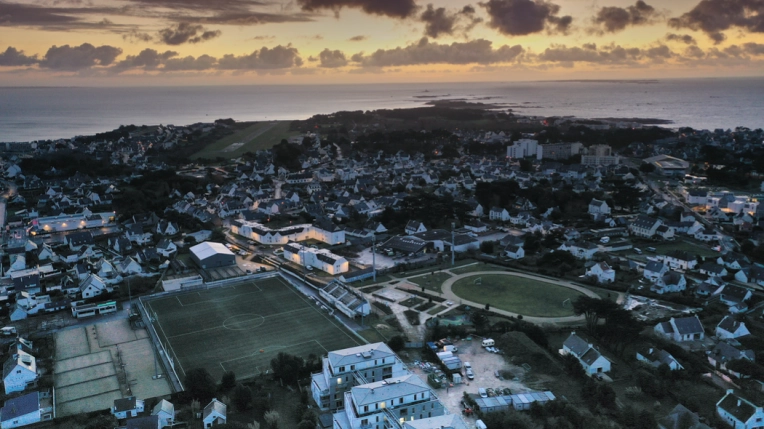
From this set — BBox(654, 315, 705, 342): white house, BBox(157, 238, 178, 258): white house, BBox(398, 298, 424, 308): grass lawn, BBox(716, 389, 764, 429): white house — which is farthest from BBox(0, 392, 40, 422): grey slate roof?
BBox(654, 315, 705, 342): white house

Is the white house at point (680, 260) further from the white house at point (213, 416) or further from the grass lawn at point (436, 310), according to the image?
the white house at point (213, 416)

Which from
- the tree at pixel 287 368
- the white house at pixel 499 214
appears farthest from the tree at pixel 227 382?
the white house at pixel 499 214

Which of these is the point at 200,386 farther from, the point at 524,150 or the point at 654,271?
the point at 524,150

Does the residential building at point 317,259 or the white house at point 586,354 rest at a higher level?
the white house at point 586,354

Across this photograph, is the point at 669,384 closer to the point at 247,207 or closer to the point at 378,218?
the point at 378,218

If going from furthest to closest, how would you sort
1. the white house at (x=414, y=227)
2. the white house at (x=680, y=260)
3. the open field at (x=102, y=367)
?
1. the white house at (x=414, y=227)
2. the white house at (x=680, y=260)
3. the open field at (x=102, y=367)

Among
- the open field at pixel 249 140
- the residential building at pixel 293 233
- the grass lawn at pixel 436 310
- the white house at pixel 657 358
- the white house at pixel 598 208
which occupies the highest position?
the white house at pixel 657 358

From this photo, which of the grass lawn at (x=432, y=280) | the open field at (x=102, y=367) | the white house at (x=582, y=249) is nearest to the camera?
the open field at (x=102, y=367)

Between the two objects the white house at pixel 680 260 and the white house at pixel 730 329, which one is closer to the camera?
the white house at pixel 730 329
